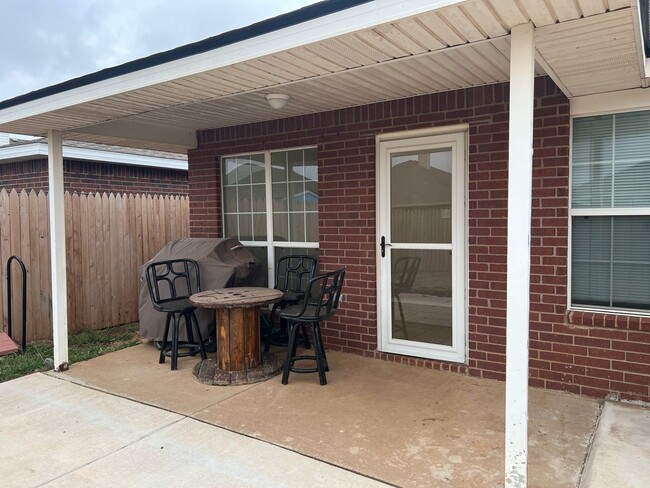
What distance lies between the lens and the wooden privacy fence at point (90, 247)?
5926 millimetres

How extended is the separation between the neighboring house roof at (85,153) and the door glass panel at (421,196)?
4.90 meters

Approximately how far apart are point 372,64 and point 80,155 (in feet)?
22.9

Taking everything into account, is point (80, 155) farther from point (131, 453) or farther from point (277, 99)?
point (131, 453)

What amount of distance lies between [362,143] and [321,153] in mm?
501

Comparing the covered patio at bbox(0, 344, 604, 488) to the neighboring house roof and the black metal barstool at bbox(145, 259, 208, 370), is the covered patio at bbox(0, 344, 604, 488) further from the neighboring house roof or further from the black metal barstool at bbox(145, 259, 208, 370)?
the neighboring house roof

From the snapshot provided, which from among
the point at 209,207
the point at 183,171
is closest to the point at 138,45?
the point at 183,171

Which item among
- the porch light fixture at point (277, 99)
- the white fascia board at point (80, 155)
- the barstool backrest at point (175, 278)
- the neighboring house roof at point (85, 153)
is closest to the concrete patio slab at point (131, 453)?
the barstool backrest at point (175, 278)

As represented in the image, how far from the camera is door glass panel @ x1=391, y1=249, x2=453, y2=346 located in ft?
15.1

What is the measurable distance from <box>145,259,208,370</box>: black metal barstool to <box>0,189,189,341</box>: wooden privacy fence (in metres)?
1.50

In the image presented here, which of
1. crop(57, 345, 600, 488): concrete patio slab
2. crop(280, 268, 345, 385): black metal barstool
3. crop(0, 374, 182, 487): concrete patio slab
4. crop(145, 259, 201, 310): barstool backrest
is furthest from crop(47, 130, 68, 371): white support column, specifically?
crop(280, 268, 345, 385): black metal barstool

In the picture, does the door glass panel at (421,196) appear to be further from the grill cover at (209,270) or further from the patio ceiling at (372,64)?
the grill cover at (209,270)

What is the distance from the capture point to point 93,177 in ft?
29.4

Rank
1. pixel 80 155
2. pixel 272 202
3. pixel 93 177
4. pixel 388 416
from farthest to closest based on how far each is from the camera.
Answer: pixel 93 177, pixel 80 155, pixel 272 202, pixel 388 416

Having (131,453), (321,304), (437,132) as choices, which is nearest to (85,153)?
(321,304)
